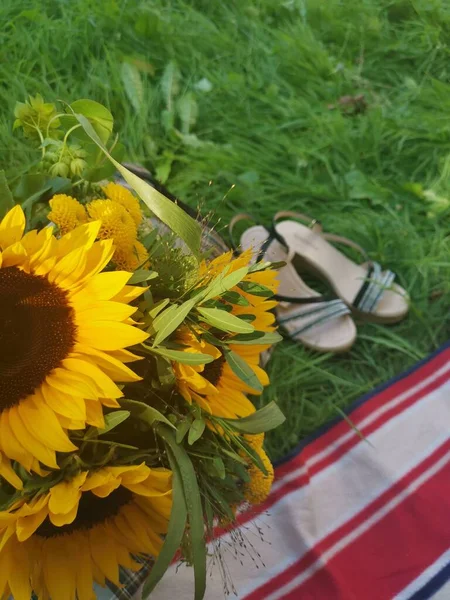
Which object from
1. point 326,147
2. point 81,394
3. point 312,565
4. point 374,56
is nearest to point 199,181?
point 326,147

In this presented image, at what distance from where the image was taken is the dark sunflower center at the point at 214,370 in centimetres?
48

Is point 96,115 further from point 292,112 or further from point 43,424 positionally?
point 292,112

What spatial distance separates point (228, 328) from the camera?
16.1 inches

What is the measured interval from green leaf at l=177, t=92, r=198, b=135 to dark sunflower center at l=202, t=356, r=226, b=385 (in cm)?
84

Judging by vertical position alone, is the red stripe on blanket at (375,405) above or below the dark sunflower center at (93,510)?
below

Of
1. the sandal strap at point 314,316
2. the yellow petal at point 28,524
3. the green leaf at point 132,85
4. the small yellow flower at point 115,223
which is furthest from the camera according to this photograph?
the green leaf at point 132,85

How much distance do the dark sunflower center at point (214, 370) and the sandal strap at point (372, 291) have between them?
622 mm

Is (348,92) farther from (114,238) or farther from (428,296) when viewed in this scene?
(114,238)

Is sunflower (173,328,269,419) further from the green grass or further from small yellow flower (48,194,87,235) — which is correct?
the green grass

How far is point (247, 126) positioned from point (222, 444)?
94cm

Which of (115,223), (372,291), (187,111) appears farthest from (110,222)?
(187,111)

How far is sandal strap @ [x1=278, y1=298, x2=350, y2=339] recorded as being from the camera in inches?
40.1

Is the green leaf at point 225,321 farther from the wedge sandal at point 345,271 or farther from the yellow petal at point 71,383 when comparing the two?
the wedge sandal at point 345,271

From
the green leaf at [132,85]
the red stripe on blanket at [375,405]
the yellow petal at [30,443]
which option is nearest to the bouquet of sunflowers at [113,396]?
the yellow petal at [30,443]
